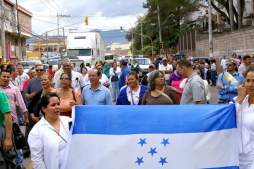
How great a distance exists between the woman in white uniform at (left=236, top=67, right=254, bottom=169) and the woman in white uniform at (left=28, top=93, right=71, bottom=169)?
1.57 m

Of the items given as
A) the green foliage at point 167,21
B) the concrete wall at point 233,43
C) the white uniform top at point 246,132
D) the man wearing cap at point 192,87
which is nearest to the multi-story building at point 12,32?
the green foliage at point 167,21

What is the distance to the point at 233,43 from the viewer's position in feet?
154

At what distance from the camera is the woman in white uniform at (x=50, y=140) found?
5016 mm

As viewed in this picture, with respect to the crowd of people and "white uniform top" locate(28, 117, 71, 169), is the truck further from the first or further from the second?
"white uniform top" locate(28, 117, 71, 169)

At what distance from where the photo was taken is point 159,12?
84250mm

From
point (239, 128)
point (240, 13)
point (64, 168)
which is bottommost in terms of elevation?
point (64, 168)

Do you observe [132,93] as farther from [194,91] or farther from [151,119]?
[151,119]

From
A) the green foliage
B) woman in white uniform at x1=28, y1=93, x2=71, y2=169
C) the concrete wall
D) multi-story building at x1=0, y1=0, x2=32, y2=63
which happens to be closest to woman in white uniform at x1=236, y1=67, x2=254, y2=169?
woman in white uniform at x1=28, y1=93, x2=71, y2=169

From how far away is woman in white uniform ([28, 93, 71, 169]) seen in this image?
5.02 metres

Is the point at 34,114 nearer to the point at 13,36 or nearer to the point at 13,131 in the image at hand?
the point at 13,131

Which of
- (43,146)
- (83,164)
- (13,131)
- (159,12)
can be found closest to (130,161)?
(83,164)

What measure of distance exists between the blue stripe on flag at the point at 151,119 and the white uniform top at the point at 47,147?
0.18 meters

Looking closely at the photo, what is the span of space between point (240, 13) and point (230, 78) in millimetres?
43985

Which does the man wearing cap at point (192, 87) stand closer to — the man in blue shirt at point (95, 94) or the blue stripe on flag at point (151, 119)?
the man in blue shirt at point (95, 94)
